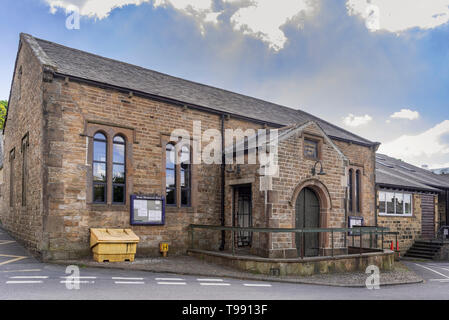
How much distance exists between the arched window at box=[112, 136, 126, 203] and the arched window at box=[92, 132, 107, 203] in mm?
312

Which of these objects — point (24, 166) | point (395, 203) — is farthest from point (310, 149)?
point (395, 203)

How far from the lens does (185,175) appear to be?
1577 centimetres

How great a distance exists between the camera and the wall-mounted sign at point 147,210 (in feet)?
45.5

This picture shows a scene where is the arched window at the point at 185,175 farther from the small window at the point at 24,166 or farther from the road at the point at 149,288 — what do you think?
the small window at the point at 24,166

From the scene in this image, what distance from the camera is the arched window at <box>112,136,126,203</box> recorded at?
543 inches

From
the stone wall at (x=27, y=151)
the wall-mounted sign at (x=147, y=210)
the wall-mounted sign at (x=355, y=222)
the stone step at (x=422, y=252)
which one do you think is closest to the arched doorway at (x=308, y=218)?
the wall-mounted sign at (x=147, y=210)

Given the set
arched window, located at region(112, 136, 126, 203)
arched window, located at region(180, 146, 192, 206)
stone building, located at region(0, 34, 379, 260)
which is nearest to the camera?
stone building, located at region(0, 34, 379, 260)

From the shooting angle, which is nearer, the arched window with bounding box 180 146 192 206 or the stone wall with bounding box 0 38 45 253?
the stone wall with bounding box 0 38 45 253

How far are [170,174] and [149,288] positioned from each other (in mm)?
6833

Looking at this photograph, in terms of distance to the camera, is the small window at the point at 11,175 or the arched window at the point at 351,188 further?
the arched window at the point at 351,188

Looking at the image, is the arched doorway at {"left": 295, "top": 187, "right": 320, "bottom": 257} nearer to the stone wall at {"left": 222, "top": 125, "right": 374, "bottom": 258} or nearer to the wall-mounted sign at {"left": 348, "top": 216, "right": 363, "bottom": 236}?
the stone wall at {"left": 222, "top": 125, "right": 374, "bottom": 258}

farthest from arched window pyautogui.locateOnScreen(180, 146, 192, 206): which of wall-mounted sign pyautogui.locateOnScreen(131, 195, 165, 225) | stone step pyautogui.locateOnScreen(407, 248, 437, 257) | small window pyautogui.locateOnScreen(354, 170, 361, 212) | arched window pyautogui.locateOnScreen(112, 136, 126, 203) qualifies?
stone step pyautogui.locateOnScreen(407, 248, 437, 257)

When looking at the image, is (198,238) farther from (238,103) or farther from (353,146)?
(353,146)

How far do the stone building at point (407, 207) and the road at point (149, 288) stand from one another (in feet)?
39.0
